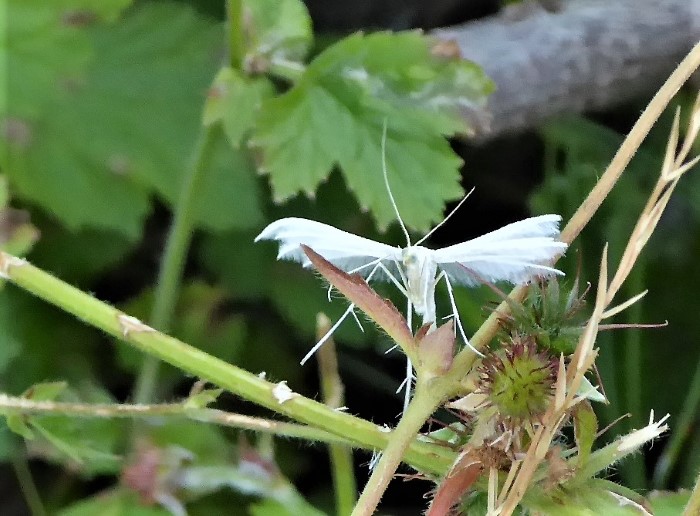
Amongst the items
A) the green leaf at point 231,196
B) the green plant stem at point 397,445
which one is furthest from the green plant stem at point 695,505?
the green leaf at point 231,196

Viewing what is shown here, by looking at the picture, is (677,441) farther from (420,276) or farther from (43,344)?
(43,344)

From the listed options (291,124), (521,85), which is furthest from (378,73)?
→ (521,85)

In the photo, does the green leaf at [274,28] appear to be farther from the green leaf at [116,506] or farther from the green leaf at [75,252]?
the green leaf at [116,506]

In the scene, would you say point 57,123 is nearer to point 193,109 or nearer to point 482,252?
point 193,109

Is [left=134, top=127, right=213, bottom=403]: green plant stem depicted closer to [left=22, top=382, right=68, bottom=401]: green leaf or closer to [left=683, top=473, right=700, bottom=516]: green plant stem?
[left=22, top=382, right=68, bottom=401]: green leaf

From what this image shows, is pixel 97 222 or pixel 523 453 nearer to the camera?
pixel 523 453

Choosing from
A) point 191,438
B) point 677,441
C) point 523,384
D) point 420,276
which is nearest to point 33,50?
point 191,438
